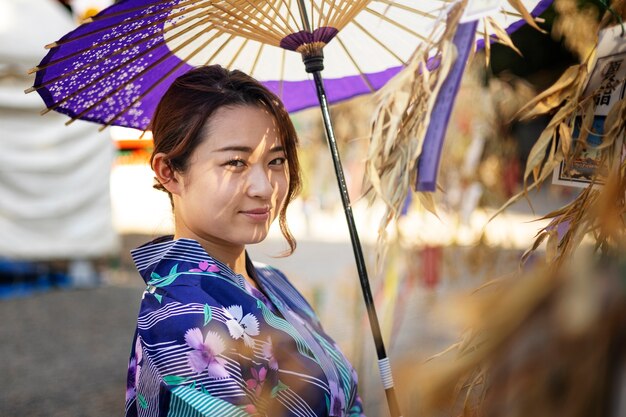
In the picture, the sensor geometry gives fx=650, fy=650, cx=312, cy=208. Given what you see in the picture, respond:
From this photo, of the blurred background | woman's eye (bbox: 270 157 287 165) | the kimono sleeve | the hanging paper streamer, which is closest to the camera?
the hanging paper streamer

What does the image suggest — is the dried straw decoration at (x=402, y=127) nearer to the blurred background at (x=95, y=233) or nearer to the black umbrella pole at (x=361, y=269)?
the black umbrella pole at (x=361, y=269)

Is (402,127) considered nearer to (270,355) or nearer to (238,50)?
Answer: (270,355)

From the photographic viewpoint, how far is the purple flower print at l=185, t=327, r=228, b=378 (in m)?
1.13

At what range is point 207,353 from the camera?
1.15 metres

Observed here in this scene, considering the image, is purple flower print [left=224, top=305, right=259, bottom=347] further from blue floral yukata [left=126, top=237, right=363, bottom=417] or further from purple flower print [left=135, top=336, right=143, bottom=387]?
purple flower print [left=135, top=336, right=143, bottom=387]

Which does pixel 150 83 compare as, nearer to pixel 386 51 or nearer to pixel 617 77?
pixel 386 51

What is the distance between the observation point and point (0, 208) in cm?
601

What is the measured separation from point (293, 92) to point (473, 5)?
1.11 metres

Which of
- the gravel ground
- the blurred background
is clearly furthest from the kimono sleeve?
the blurred background

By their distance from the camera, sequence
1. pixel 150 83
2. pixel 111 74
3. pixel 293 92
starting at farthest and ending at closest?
pixel 293 92 < pixel 150 83 < pixel 111 74

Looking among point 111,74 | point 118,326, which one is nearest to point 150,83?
point 111,74

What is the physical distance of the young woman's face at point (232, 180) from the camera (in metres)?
1.35

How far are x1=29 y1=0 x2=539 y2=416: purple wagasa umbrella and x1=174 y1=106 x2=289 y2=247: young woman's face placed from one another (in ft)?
0.68

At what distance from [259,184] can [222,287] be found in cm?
23
